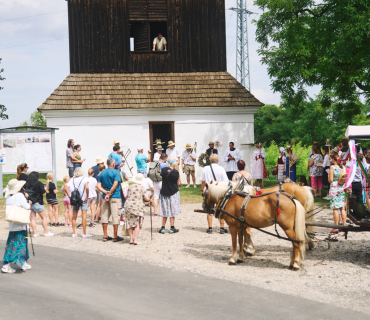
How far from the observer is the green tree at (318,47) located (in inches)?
528

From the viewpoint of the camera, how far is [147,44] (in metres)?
22.8

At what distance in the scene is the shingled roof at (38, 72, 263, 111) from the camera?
2055cm

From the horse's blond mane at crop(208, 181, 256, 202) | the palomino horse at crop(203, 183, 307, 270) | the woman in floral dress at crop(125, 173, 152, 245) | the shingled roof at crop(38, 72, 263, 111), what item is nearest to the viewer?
the palomino horse at crop(203, 183, 307, 270)

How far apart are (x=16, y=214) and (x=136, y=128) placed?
44.5ft

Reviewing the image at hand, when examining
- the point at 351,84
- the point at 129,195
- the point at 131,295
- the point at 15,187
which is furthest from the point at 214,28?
the point at 131,295

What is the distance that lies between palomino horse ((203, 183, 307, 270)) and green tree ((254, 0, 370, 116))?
25.0ft

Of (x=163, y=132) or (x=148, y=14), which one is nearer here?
(x=148, y=14)

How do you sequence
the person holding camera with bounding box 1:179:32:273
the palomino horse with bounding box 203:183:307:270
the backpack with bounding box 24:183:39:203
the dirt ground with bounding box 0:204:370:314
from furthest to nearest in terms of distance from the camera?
the backpack with bounding box 24:183:39:203
the person holding camera with bounding box 1:179:32:273
the palomino horse with bounding box 203:183:307:270
the dirt ground with bounding box 0:204:370:314

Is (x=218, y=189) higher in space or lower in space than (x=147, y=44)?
lower

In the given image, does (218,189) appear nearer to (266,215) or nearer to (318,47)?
(266,215)

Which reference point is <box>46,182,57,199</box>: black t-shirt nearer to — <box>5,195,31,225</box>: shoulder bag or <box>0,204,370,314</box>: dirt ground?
<box>0,204,370,314</box>: dirt ground

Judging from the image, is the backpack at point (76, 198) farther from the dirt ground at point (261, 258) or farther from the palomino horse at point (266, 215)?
the palomino horse at point (266, 215)

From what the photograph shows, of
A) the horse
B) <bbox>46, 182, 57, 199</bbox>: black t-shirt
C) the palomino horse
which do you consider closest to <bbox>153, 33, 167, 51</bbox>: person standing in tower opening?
<bbox>46, 182, 57, 199</bbox>: black t-shirt

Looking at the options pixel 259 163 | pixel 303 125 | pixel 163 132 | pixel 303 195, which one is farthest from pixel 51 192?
pixel 303 125
